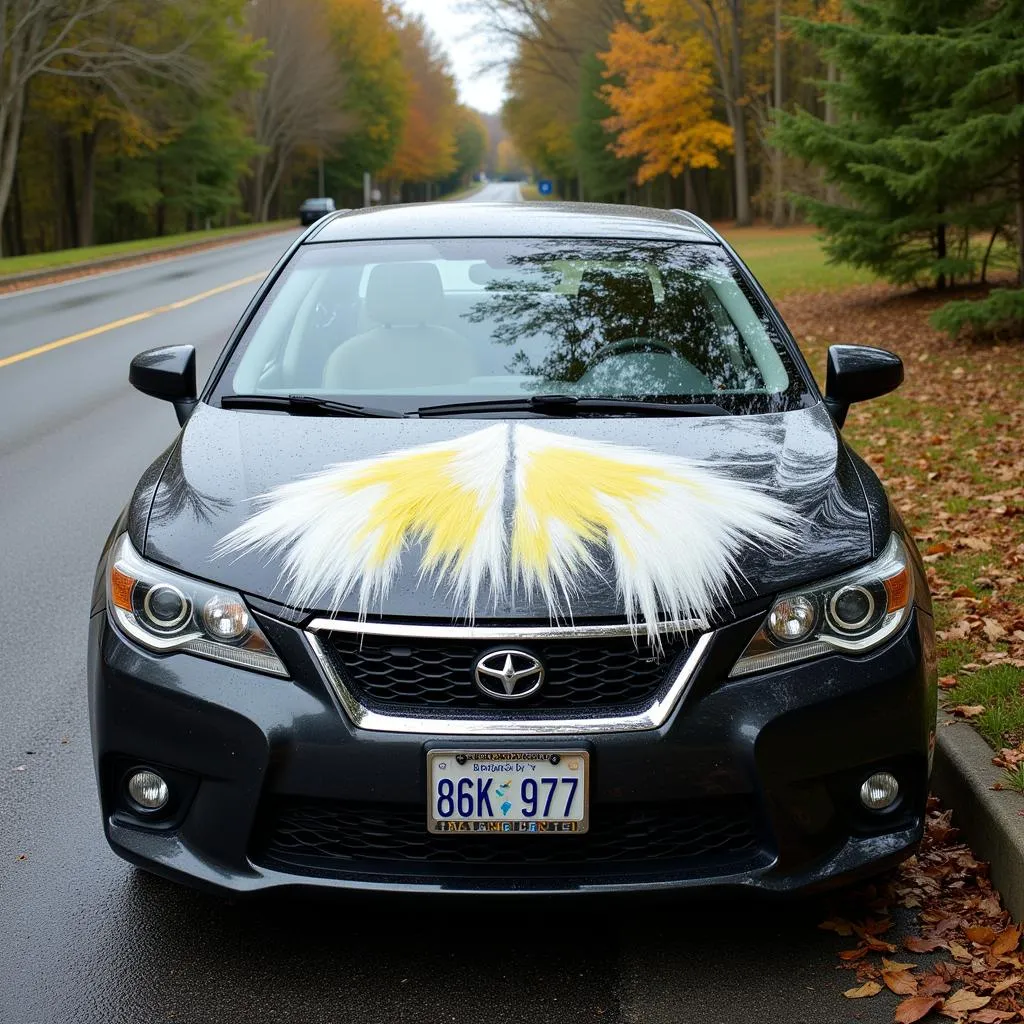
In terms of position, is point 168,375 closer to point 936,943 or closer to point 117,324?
point 936,943

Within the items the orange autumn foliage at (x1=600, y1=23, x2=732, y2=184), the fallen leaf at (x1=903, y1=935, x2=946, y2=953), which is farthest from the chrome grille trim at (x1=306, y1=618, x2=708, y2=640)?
the orange autumn foliage at (x1=600, y1=23, x2=732, y2=184)

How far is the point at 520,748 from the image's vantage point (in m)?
2.78

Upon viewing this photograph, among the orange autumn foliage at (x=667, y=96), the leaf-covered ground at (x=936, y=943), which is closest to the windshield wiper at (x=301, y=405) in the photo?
the leaf-covered ground at (x=936, y=943)

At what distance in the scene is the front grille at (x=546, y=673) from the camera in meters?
2.83

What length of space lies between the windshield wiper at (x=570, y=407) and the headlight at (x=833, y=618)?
34.0 inches

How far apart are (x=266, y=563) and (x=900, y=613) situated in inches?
55.0

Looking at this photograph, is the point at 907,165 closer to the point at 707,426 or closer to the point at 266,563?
the point at 707,426

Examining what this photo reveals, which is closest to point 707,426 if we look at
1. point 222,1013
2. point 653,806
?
point 653,806

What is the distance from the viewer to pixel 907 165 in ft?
48.9

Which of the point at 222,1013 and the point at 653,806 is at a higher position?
the point at 653,806

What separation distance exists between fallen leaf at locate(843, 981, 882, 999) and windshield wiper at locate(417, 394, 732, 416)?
1.53 m

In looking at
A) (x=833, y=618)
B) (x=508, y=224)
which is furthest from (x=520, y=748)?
(x=508, y=224)

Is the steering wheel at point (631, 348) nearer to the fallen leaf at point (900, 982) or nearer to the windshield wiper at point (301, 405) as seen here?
the windshield wiper at point (301, 405)

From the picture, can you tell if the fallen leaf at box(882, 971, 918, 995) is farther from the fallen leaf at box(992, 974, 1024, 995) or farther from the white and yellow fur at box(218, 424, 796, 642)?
the white and yellow fur at box(218, 424, 796, 642)
